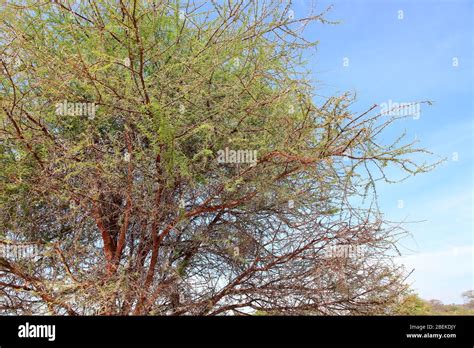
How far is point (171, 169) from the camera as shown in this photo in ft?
18.8

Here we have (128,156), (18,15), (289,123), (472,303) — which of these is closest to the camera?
(289,123)

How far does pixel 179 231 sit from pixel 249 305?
1485 mm

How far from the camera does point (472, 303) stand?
10438mm

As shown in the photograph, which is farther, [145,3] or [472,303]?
[472,303]

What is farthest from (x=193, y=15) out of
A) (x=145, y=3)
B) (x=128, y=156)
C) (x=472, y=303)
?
(x=472, y=303)

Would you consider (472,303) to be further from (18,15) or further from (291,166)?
(18,15)

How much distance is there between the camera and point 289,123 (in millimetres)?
5332

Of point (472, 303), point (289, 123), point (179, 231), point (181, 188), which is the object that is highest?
point (289, 123)

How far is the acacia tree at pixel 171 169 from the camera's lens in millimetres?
5469

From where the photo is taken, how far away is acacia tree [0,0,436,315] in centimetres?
547
